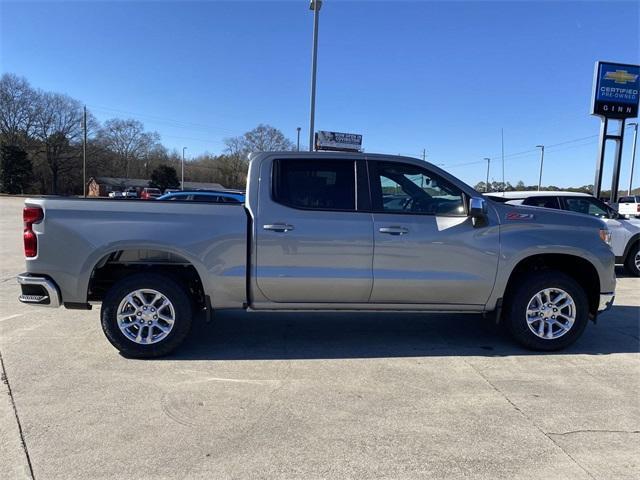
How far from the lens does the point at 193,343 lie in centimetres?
525

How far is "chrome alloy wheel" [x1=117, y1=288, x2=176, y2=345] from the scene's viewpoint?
15.3 ft

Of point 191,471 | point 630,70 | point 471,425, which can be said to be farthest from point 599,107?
point 191,471

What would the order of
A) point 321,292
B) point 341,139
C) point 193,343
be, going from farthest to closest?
1. point 341,139
2. point 193,343
3. point 321,292

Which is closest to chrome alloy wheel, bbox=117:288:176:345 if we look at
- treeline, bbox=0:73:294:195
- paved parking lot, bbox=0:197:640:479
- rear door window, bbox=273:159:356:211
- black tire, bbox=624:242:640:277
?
paved parking lot, bbox=0:197:640:479

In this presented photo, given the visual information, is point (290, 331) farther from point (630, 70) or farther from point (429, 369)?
point (630, 70)

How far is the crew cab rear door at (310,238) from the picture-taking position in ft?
15.4

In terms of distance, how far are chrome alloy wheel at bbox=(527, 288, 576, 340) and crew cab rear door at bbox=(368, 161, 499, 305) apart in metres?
0.55

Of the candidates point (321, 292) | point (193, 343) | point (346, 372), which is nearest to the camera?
point (346, 372)

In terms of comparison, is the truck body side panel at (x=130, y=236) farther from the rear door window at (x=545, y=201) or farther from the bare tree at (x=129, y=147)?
the bare tree at (x=129, y=147)

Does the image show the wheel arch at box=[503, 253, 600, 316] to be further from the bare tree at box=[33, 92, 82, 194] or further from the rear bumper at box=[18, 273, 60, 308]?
the bare tree at box=[33, 92, 82, 194]

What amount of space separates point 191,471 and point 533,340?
146 inches

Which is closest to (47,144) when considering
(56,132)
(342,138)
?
(56,132)

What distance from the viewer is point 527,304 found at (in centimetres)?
501

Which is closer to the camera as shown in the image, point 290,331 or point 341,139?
point 290,331
